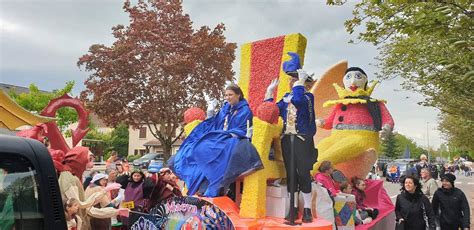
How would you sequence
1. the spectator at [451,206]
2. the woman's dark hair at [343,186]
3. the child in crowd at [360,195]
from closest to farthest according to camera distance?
1. the spectator at [451,206]
2. the woman's dark hair at [343,186]
3. the child in crowd at [360,195]

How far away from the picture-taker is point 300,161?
5.00 meters

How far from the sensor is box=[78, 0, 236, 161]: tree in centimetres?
1639

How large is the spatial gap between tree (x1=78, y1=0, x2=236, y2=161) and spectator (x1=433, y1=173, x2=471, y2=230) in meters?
11.1

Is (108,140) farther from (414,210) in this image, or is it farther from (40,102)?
(414,210)

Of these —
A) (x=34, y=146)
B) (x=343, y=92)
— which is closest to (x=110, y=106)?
(x=343, y=92)

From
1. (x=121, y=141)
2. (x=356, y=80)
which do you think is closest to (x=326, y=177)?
(x=356, y=80)

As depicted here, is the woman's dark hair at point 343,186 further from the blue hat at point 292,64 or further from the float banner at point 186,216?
the float banner at point 186,216

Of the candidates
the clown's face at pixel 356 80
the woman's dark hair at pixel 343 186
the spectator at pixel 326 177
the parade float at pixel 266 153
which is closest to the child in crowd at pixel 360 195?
the parade float at pixel 266 153

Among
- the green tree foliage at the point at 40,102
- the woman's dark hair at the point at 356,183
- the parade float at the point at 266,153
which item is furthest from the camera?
the green tree foliage at the point at 40,102

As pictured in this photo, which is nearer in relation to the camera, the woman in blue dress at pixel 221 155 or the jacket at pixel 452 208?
the woman in blue dress at pixel 221 155

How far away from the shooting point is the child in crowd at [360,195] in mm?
7002

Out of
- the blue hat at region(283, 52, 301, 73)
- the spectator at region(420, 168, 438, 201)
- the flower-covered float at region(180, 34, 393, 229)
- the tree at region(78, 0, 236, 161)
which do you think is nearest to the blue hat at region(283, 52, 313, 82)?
the blue hat at region(283, 52, 301, 73)

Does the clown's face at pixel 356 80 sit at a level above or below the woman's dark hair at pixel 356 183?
above

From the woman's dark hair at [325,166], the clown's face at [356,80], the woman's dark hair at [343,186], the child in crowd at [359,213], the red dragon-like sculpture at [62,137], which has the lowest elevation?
the child in crowd at [359,213]
